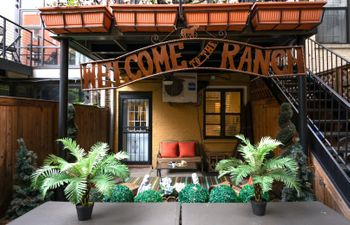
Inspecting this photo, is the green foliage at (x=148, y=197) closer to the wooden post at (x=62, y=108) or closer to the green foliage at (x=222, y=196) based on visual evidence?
the green foliage at (x=222, y=196)

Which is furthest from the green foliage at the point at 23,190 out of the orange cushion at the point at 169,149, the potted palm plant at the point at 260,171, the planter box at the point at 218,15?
the orange cushion at the point at 169,149

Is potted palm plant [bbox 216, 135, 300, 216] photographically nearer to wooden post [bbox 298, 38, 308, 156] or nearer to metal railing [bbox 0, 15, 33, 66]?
wooden post [bbox 298, 38, 308, 156]

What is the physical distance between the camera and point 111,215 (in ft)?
6.12

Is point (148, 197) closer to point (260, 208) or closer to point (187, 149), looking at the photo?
point (260, 208)

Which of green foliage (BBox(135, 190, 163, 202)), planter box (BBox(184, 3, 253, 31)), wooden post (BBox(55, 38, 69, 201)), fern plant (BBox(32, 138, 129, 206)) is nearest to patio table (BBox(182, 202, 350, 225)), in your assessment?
green foliage (BBox(135, 190, 163, 202))

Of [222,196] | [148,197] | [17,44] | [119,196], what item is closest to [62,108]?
[119,196]

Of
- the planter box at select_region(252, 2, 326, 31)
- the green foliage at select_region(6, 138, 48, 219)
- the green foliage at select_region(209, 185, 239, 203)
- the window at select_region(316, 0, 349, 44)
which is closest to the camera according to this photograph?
the green foliage at select_region(209, 185, 239, 203)

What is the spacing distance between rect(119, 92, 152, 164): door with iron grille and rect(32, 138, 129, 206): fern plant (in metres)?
5.25

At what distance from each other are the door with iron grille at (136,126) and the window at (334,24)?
4.87m

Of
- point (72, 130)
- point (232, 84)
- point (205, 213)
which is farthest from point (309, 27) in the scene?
point (232, 84)

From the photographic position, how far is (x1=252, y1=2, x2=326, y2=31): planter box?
2750mm

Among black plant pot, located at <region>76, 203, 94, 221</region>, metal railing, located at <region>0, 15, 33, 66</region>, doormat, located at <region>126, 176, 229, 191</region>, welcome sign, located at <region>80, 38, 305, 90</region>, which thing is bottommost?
doormat, located at <region>126, 176, 229, 191</region>

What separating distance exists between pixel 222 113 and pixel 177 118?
135cm

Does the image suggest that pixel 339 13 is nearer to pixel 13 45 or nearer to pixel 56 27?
pixel 56 27
